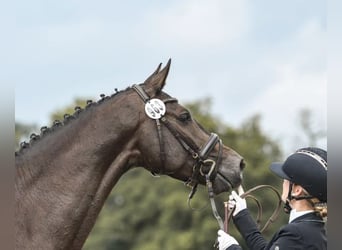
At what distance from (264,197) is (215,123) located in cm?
838

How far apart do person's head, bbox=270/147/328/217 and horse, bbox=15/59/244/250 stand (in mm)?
1157

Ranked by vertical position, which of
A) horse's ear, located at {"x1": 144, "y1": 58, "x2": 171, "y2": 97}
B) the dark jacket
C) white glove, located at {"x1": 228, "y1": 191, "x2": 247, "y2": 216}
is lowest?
the dark jacket

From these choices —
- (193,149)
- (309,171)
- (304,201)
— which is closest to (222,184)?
(193,149)

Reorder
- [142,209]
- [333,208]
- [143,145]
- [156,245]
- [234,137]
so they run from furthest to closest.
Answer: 1. [234,137]
2. [142,209]
3. [156,245]
4. [143,145]
5. [333,208]

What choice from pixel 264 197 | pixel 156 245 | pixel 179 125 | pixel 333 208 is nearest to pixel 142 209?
pixel 156 245

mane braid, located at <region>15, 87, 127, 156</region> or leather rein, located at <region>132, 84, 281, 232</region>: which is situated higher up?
mane braid, located at <region>15, 87, 127, 156</region>

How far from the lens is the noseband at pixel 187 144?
5.08 m

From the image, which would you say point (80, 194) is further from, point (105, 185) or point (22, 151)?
point (22, 151)

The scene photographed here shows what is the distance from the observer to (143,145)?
16.7 ft

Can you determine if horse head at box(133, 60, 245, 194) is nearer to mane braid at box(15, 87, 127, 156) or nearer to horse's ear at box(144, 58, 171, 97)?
horse's ear at box(144, 58, 171, 97)

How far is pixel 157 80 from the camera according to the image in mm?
5254

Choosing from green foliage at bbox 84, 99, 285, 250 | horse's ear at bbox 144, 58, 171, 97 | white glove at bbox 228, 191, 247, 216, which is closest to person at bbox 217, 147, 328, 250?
white glove at bbox 228, 191, 247, 216

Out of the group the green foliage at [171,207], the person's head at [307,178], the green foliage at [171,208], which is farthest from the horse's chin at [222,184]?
the green foliage at [171,208]

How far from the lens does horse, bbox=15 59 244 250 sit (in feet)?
15.1
